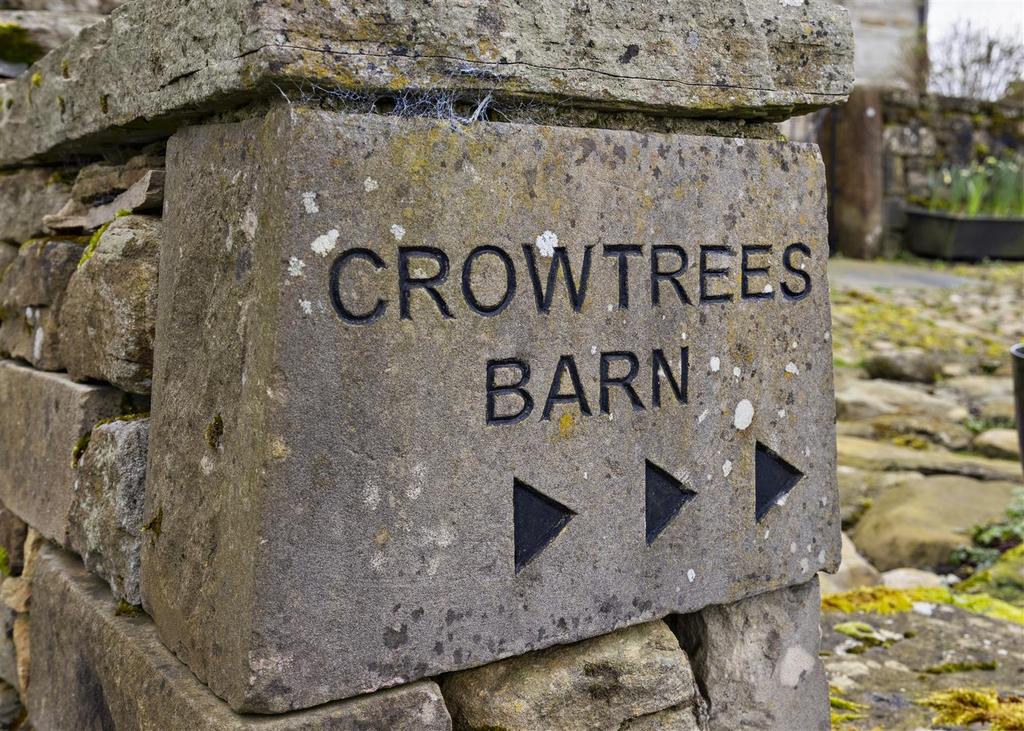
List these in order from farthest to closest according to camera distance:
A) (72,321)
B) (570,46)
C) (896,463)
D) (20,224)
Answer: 1. (896,463)
2. (20,224)
3. (72,321)
4. (570,46)

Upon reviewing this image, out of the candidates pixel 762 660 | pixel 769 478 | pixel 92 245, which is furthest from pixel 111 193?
pixel 762 660

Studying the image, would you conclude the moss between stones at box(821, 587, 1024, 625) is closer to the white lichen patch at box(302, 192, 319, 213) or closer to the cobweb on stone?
the cobweb on stone

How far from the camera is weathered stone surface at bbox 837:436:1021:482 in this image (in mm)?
4668

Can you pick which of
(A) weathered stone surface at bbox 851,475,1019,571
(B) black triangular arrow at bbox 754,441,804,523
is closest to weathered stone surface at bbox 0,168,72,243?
(B) black triangular arrow at bbox 754,441,804,523

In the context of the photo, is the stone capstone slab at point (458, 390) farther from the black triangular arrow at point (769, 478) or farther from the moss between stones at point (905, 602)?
the moss between stones at point (905, 602)

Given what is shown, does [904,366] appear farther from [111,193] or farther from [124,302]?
[124,302]

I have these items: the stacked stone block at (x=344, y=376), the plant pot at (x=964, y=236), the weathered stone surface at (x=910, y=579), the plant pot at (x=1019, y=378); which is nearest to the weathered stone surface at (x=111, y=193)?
the stacked stone block at (x=344, y=376)

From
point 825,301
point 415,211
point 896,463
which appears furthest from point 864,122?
point 415,211

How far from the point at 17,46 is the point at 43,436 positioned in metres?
1.50

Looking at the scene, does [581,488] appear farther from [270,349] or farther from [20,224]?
[20,224]

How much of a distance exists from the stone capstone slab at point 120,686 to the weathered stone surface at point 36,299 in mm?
441

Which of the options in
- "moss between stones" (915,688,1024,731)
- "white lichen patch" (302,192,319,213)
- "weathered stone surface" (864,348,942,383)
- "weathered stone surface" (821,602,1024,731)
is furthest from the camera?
"weathered stone surface" (864,348,942,383)

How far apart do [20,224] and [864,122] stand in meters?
8.74

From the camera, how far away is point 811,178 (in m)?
1.86
